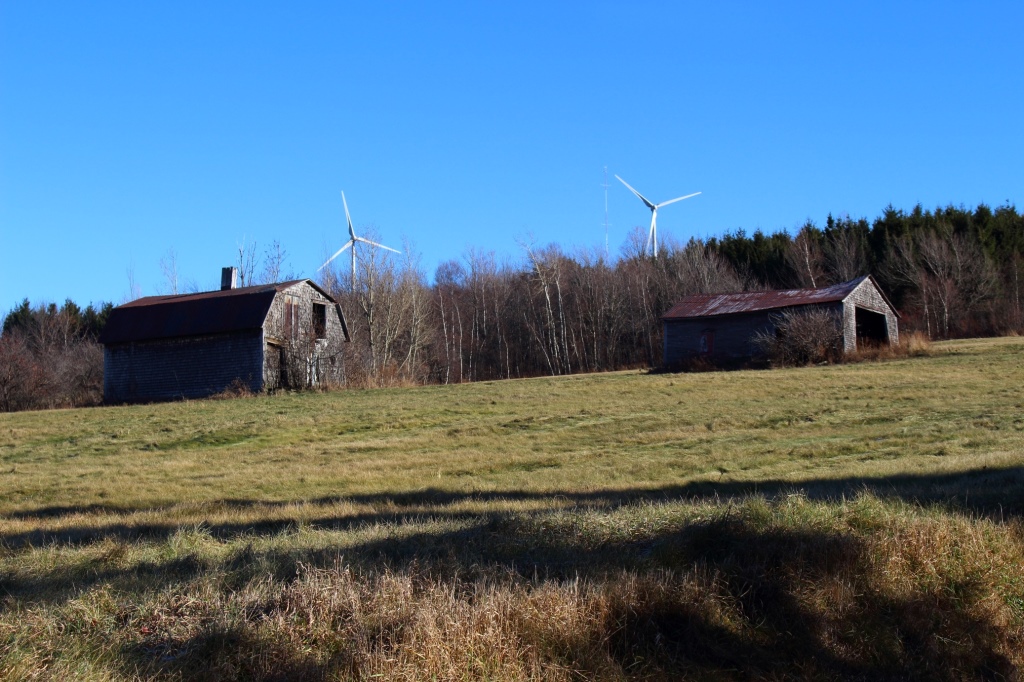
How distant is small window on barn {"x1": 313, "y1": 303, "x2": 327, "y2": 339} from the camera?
4532 centimetres

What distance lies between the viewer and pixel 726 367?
4406 centimetres

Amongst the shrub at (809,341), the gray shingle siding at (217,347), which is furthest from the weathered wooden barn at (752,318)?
the gray shingle siding at (217,347)

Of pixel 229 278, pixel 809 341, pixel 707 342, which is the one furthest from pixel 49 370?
pixel 809 341

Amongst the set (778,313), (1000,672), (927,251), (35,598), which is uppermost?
(927,251)

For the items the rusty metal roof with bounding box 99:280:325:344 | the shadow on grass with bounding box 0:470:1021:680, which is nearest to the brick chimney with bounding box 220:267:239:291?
the rusty metal roof with bounding box 99:280:325:344

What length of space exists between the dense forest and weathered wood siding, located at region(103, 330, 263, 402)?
7775 mm

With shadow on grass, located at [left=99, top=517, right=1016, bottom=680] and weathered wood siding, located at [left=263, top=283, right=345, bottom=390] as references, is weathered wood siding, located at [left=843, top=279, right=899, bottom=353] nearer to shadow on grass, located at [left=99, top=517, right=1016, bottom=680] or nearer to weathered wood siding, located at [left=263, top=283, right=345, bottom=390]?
weathered wood siding, located at [left=263, top=283, right=345, bottom=390]

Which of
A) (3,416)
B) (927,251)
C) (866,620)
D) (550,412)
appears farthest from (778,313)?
(866,620)

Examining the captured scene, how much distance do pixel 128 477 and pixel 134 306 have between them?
3050 cm

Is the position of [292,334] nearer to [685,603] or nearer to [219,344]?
[219,344]

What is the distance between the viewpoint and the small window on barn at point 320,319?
45316mm

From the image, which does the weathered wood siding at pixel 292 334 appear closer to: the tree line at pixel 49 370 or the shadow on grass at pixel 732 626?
the tree line at pixel 49 370

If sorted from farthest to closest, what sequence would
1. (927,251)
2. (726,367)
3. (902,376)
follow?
(927,251), (726,367), (902,376)

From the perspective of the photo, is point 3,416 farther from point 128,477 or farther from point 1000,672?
point 1000,672
